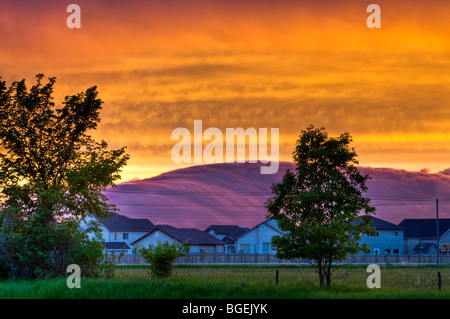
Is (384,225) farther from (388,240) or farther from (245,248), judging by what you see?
(245,248)

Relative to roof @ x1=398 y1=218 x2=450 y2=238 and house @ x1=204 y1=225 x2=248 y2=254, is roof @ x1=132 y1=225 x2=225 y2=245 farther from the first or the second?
roof @ x1=398 y1=218 x2=450 y2=238

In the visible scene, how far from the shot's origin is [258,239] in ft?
373

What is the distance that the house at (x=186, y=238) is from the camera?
114 meters

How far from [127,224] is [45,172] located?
8761 centimetres

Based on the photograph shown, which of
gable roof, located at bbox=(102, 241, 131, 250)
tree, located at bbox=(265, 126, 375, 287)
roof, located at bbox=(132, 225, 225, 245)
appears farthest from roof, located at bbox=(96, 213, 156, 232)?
tree, located at bbox=(265, 126, 375, 287)

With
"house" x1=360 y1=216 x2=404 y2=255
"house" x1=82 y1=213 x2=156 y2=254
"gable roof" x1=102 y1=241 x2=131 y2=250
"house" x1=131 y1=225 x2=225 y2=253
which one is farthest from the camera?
"house" x1=82 y1=213 x2=156 y2=254

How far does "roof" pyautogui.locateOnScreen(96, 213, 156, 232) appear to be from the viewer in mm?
125875

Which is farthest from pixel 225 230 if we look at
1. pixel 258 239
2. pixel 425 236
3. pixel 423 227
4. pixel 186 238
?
pixel 425 236

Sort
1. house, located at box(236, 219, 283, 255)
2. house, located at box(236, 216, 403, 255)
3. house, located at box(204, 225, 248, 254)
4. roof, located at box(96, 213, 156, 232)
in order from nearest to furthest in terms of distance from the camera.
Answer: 1. house, located at box(236, 219, 283, 255)
2. house, located at box(236, 216, 403, 255)
3. roof, located at box(96, 213, 156, 232)
4. house, located at box(204, 225, 248, 254)

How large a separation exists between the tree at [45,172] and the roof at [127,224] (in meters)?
81.6

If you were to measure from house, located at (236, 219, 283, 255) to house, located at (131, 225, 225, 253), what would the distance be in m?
7.64
